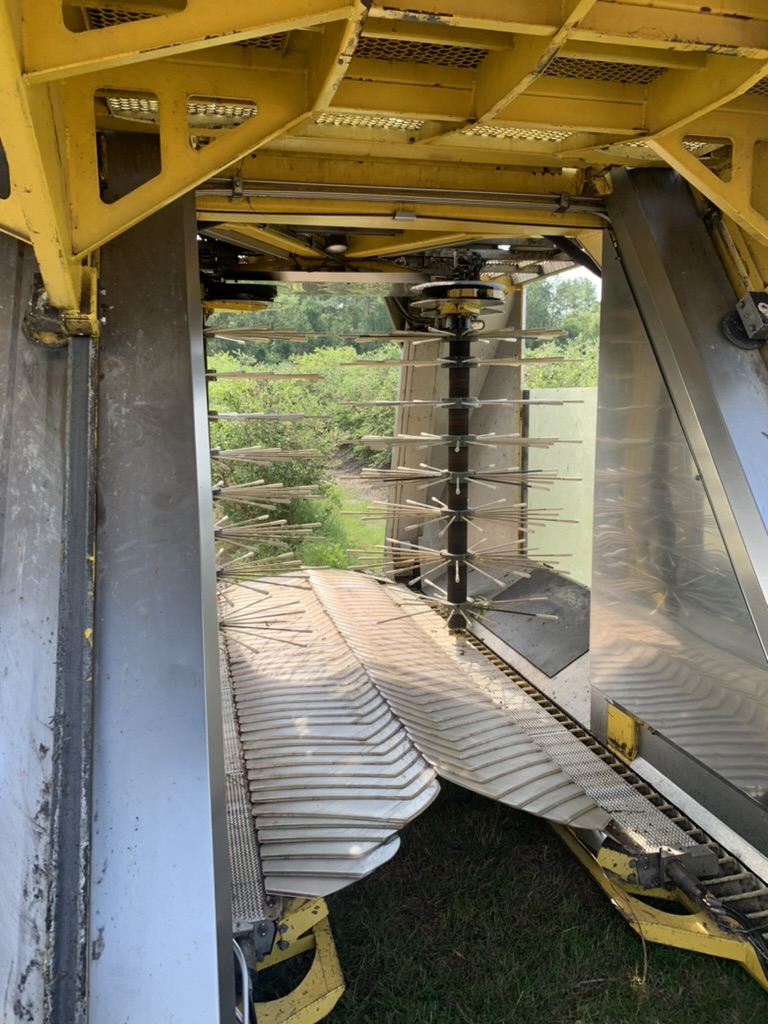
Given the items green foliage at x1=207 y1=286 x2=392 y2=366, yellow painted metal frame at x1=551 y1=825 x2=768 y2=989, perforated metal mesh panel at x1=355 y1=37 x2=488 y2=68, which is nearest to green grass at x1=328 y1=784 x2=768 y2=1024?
yellow painted metal frame at x1=551 y1=825 x2=768 y2=989

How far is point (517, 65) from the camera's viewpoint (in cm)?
206

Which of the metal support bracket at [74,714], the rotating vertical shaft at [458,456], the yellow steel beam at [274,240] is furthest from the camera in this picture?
the rotating vertical shaft at [458,456]

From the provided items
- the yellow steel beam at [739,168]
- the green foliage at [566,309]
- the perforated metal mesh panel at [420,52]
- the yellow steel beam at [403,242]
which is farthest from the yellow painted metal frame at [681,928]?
the green foliage at [566,309]

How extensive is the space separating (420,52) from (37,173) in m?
1.18

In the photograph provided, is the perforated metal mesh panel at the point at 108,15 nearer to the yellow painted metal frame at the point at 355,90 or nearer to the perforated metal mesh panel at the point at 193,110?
the yellow painted metal frame at the point at 355,90

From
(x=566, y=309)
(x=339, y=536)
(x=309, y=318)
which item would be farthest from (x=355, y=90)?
(x=566, y=309)

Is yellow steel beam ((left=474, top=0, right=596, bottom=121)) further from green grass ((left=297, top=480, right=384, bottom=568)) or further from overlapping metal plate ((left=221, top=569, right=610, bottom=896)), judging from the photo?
green grass ((left=297, top=480, right=384, bottom=568))

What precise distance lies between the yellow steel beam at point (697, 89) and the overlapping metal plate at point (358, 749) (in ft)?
7.46

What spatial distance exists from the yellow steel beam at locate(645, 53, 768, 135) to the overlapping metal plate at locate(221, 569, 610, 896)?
2273mm

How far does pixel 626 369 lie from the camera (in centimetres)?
335

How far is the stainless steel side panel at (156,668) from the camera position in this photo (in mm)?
1600

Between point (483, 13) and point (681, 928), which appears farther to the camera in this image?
point (681, 928)

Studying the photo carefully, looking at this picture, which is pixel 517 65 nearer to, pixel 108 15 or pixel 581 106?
pixel 581 106

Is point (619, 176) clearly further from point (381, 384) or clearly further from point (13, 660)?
point (381, 384)
